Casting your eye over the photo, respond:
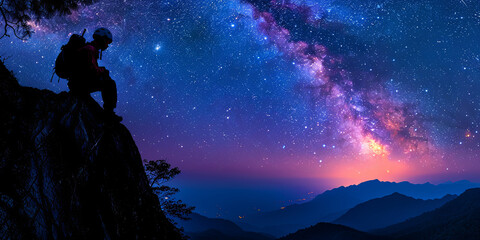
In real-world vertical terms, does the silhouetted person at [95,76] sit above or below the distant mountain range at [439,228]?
above

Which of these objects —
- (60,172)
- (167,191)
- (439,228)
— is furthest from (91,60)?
(439,228)

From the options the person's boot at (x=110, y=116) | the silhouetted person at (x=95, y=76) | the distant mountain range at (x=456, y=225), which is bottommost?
the distant mountain range at (x=456, y=225)

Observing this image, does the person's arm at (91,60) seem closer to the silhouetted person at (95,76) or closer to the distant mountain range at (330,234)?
the silhouetted person at (95,76)

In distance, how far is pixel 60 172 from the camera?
15.3 ft

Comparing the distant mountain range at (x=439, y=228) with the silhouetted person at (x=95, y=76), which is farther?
the distant mountain range at (x=439, y=228)

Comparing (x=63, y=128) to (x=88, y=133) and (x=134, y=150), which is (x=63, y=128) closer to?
(x=88, y=133)

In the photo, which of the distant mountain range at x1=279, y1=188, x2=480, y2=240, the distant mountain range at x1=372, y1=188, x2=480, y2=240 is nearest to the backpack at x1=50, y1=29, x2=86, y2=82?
the distant mountain range at x1=372, y1=188, x2=480, y2=240

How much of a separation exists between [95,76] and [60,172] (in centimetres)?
243

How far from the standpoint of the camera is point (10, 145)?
169 inches

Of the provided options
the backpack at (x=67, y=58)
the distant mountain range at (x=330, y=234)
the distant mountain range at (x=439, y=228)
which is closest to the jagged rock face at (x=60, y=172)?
the backpack at (x=67, y=58)

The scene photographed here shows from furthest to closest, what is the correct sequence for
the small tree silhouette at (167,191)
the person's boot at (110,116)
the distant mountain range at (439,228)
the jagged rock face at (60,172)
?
the distant mountain range at (439,228)
the small tree silhouette at (167,191)
the person's boot at (110,116)
the jagged rock face at (60,172)

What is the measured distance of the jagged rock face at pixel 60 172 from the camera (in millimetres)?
4031

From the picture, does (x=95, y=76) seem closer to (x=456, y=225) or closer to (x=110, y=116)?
(x=110, y=116)

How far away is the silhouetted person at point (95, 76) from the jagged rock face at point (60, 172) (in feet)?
1.07
